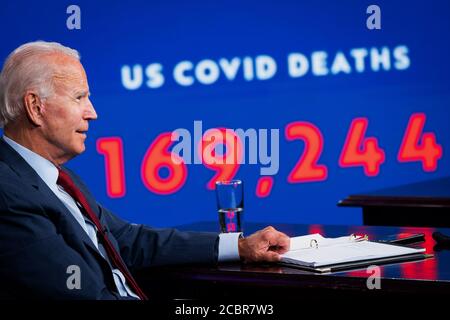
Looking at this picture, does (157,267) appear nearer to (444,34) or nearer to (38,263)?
(38,263)

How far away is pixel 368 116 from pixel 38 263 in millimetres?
3091

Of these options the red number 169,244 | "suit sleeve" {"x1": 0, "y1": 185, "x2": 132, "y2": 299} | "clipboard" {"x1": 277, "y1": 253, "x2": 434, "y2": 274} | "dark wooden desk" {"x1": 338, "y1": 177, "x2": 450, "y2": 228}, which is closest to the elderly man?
"suit sleeve" {"x1": 0, "y1": 185, "x2": 132, "y2": 299}

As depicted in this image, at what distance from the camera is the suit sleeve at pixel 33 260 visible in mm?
1720

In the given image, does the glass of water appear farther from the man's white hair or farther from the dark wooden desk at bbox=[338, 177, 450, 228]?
the dark wooden desk at bbox=[338, 177, 450, 228]

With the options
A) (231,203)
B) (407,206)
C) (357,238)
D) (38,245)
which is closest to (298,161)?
(407,206)

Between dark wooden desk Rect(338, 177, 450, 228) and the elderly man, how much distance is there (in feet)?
3.82

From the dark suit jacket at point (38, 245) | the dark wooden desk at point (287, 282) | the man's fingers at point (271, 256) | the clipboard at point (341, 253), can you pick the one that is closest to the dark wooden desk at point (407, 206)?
the dark wooden desk at point (287, 282)

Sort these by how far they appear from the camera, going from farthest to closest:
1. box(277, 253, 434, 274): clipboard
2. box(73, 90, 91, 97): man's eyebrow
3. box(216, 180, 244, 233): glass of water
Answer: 1. box(216, 180, 244, 233): glass of water
2. box(73, 90, 91, 97): man's eyebrow
3. box(277, 253, 434, 274): clipboard

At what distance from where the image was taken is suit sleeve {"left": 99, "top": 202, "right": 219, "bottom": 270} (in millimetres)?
2195

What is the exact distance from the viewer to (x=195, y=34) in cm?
418

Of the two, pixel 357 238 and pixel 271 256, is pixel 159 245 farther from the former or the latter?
pixel 357 238

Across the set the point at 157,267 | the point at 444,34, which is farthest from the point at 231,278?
the point at 444,34

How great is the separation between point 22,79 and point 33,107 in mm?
69

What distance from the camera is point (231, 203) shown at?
96.3 inches
